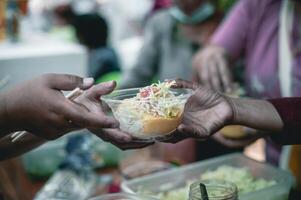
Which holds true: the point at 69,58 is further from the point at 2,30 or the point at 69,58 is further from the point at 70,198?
the point at 70,198

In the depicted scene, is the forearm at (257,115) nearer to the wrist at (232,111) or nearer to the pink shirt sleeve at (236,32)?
the wrist at (232,111)

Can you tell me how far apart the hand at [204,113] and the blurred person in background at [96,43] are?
8.76ft

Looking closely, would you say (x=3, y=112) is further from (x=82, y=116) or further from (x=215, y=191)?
(x=215, y=191)

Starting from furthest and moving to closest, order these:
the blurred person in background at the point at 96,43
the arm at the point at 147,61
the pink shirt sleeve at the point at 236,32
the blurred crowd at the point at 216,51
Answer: the blurred person in background at the point at 96,43, the arm at the point at 147,61, the pink shirt sleeve at the point at 236,32, the blurred crowd at the point at 216,51

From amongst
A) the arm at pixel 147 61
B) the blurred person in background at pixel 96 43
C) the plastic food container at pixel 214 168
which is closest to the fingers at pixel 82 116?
the plastic food container at pixel 214 168

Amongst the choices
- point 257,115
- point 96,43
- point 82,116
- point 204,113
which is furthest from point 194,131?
point 96,43

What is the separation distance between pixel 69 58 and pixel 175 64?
624mm

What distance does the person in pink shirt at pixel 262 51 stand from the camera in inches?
68.5

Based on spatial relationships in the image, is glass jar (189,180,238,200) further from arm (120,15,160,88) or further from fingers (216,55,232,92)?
arm (120,15,160,88)

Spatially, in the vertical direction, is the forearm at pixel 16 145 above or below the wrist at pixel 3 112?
below

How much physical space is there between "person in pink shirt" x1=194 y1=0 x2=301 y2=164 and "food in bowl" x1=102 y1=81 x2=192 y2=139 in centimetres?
67

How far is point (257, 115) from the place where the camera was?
125 cm

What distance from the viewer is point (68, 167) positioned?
1.58 metres

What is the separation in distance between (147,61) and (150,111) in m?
1.65
